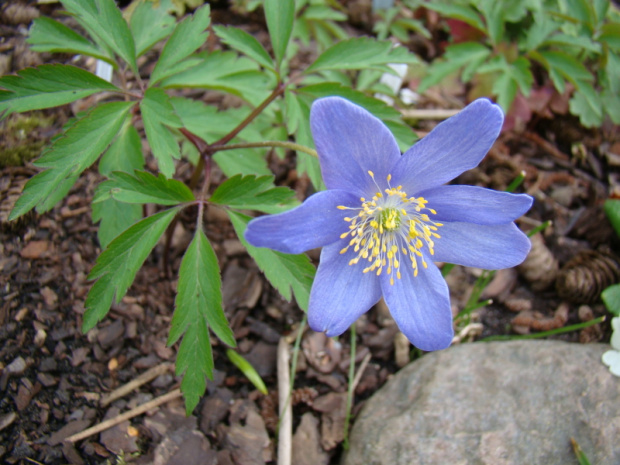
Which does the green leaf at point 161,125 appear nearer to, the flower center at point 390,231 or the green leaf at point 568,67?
the flower center at point 390,231

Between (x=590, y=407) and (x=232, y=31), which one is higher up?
(x=232, y=31)

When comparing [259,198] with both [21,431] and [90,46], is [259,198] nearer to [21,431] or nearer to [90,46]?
[90,46]

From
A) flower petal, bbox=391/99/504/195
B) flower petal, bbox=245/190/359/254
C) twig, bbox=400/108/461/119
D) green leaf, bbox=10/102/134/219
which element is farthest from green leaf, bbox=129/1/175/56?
twig, bbox=400/108/461/119

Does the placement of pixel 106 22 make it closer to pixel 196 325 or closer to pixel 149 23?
pixel 149 23

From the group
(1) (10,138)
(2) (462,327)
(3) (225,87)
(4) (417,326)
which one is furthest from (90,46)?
(2) (462,327)

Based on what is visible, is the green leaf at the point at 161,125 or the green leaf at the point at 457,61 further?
the green leaf at the point at 457,61

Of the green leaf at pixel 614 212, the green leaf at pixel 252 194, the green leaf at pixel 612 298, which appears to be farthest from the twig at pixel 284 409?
the green leaf at pixel 614 212

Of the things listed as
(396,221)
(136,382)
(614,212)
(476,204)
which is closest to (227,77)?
(396,221)
